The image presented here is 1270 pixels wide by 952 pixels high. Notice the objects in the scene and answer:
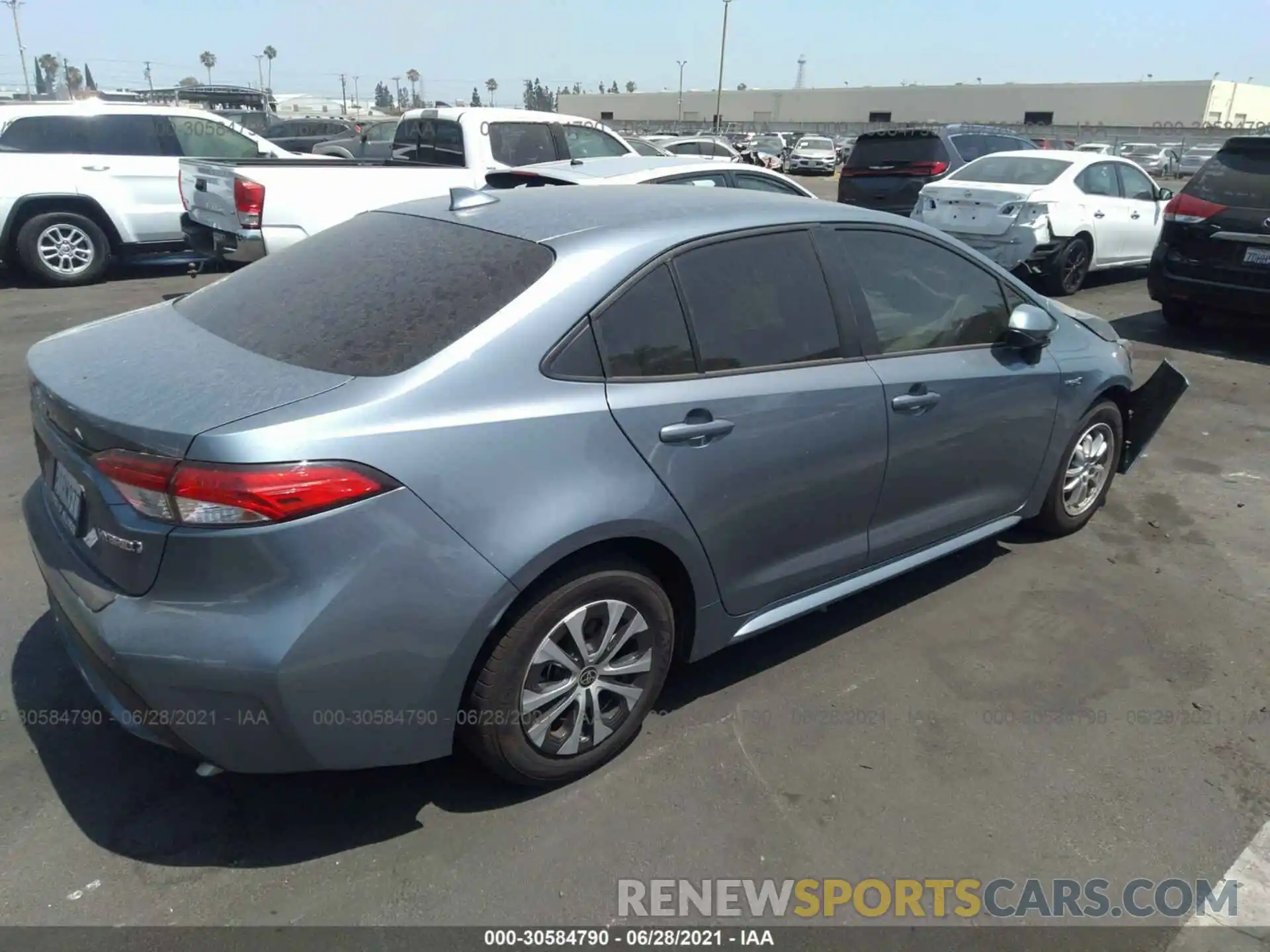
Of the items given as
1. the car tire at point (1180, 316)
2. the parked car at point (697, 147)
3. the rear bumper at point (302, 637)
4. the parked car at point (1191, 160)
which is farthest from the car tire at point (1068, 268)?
the parked car at point (1191, 160)

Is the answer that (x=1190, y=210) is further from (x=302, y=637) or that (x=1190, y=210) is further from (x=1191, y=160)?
(x=1191, y=160)

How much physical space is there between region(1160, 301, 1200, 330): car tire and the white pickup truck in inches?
231

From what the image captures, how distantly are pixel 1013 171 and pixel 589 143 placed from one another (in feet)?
15.7

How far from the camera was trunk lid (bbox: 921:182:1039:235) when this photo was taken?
9852mm

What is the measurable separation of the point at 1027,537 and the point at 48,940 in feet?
13.9

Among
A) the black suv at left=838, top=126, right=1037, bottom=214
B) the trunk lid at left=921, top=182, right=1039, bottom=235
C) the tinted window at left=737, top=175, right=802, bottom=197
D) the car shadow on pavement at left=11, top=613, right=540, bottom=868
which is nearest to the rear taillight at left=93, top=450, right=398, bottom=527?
the car shadow on pavement at left=11, top=613, right=540, bottom=868

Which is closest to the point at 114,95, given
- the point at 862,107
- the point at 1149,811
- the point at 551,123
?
the point at 551,123

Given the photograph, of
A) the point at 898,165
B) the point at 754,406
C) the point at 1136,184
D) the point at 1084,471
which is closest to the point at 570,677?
the point at 754,406

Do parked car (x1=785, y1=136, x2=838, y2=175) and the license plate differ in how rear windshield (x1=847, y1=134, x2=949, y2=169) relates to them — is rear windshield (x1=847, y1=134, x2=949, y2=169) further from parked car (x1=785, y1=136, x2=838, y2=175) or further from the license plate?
parked car (x1=785, y1=136, x2=838, y2=175)

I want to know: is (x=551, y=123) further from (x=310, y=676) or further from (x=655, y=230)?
(x=310, y=676)

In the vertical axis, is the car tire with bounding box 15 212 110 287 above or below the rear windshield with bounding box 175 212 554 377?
below

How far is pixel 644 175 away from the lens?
715 centimetres

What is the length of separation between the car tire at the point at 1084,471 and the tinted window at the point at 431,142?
6.96m

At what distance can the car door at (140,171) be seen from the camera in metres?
10.0
